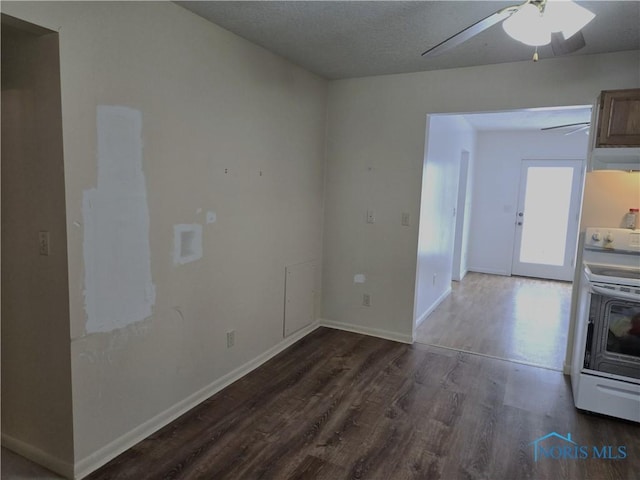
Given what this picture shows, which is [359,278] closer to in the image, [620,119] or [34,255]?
[620,119]

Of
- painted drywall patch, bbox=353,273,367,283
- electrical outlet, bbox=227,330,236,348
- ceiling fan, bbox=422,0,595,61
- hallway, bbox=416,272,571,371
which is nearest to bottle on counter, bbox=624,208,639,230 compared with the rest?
hallway, bbox=416,272,571,371

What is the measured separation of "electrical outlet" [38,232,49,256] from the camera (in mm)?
1920

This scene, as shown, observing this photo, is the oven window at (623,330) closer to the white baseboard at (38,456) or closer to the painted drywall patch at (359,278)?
the painted drywall patch at (359,278)

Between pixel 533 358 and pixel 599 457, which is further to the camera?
pixel 533 358

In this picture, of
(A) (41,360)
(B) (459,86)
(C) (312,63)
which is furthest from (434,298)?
(A) (41,360)

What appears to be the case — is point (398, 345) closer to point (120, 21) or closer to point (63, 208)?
point (63, 208)

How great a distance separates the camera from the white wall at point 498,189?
664 centimetres

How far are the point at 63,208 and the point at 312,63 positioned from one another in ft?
7.73

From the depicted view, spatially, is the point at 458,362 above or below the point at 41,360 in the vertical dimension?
below

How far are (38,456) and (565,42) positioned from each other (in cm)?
339

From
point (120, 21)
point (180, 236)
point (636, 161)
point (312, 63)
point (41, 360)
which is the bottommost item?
point (41, 360)

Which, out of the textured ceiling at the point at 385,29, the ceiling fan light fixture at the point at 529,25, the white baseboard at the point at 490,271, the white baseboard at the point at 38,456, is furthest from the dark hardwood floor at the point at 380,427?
the white baseboard at the point at 490,271

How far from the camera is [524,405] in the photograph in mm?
2820

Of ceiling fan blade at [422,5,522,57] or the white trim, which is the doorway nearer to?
ceiling fan blade at [422,5,522,57]
